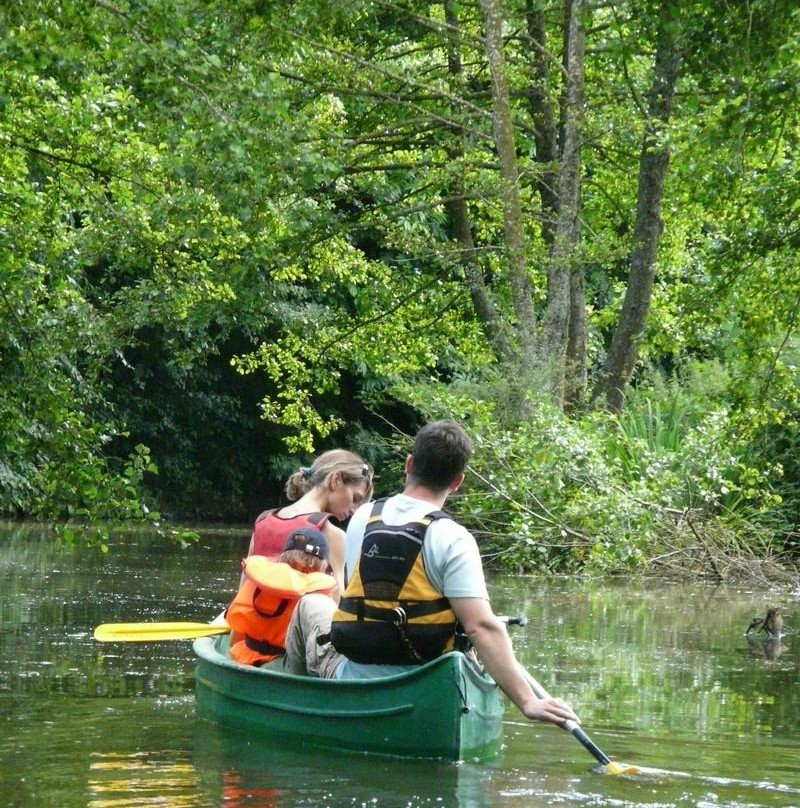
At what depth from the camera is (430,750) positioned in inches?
273

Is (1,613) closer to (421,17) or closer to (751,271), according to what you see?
(751,271)

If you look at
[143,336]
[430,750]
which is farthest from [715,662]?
[143,336]

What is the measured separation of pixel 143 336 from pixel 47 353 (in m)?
20.1

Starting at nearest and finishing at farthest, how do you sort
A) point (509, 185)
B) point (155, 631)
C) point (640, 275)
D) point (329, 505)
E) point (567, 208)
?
point (329, 505)
point (155, 631)
point (509, 185)
point (567, 208)
point (640, 275)

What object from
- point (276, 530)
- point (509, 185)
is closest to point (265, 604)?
point (276, 530)

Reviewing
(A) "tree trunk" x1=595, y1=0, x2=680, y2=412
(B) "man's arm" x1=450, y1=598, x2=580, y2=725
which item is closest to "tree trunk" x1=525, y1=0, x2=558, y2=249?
(A) "tree trunk" x1=595, y1=0, x2=680, y2=412

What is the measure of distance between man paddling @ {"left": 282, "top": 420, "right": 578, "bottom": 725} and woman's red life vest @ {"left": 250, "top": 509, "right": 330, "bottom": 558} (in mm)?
918

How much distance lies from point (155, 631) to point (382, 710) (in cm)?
245

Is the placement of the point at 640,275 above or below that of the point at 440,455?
above

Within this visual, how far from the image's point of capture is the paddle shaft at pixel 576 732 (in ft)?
21.0

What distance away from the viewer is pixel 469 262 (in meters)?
21.9

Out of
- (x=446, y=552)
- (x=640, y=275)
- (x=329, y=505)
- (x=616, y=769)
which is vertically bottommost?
(x=616, y=769)

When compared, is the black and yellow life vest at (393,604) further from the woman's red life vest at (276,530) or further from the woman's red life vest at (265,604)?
the woman's red life vest at (276,530)

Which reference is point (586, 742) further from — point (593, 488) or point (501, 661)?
point (593, 488)
